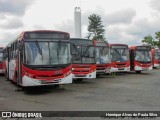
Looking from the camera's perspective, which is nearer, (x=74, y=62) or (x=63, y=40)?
(x=63, y=40)

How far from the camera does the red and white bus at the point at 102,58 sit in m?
25.5

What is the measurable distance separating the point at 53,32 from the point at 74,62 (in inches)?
200

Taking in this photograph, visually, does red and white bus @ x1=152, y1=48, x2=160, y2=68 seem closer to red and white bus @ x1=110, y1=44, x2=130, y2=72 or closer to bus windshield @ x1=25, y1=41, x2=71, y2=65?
red and white bus @ x1=110, y1=44, x2=130, y2=72

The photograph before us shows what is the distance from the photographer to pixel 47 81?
1530 cm

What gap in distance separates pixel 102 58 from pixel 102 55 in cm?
35

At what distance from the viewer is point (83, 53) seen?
69.3ft

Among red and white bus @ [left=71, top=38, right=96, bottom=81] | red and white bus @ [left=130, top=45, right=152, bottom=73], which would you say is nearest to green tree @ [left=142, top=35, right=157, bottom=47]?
red and white bus @ [left=130, top=45, right=152, bottom=73]

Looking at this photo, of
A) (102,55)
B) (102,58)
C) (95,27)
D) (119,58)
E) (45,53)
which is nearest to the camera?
(45,53)

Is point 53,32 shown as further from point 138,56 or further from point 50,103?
point 138,56

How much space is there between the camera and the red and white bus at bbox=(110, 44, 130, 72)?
94.0 ft

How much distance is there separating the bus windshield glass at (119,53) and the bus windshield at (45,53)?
44.8 feet

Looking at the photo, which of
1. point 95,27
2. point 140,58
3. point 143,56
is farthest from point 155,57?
point 95,27

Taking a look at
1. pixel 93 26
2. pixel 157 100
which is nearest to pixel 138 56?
pixel 157 100

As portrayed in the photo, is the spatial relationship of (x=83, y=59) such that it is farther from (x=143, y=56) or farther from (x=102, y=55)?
(x=143, y=56)
